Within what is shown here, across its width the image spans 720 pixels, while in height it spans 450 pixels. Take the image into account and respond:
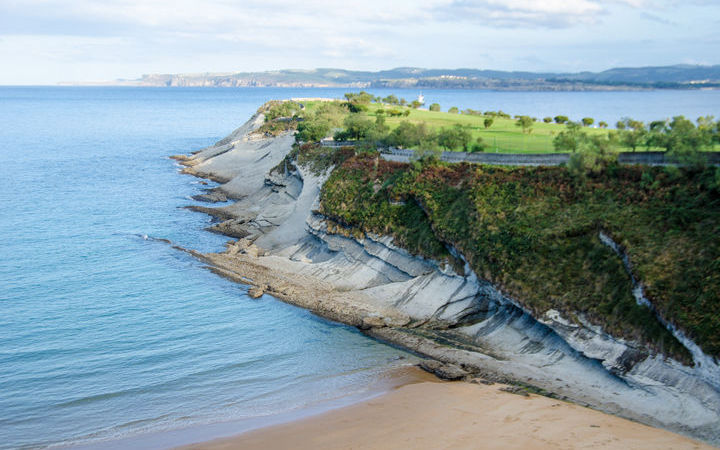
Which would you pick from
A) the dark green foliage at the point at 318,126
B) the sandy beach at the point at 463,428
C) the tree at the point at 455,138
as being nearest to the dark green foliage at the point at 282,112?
the dark green foliage at the point at 318,126

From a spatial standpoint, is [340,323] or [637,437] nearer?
[637,437]

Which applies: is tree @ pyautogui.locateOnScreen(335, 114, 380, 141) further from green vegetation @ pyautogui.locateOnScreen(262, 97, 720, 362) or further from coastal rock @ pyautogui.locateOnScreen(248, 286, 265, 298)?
coastal rock @ pyautogui.locateOnScreen(248, 286, 265, 298)

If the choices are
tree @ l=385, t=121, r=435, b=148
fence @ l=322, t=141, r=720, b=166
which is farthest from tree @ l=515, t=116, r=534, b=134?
fence @ l=322, t=141, r=720, b=166

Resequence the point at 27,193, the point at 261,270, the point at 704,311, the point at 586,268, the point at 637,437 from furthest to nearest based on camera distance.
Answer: the point at 27,193, the point at 261,270, the point at 586,268, the point at 704,311, the point at 637,437

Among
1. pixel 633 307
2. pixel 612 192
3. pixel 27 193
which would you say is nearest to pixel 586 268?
pixel 633 307

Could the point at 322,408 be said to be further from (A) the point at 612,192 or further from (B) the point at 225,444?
(A) the point at 612,192

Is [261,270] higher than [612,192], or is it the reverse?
[612,192]

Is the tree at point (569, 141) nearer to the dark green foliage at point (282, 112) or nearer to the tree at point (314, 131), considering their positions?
the tree at point (314, 131)
